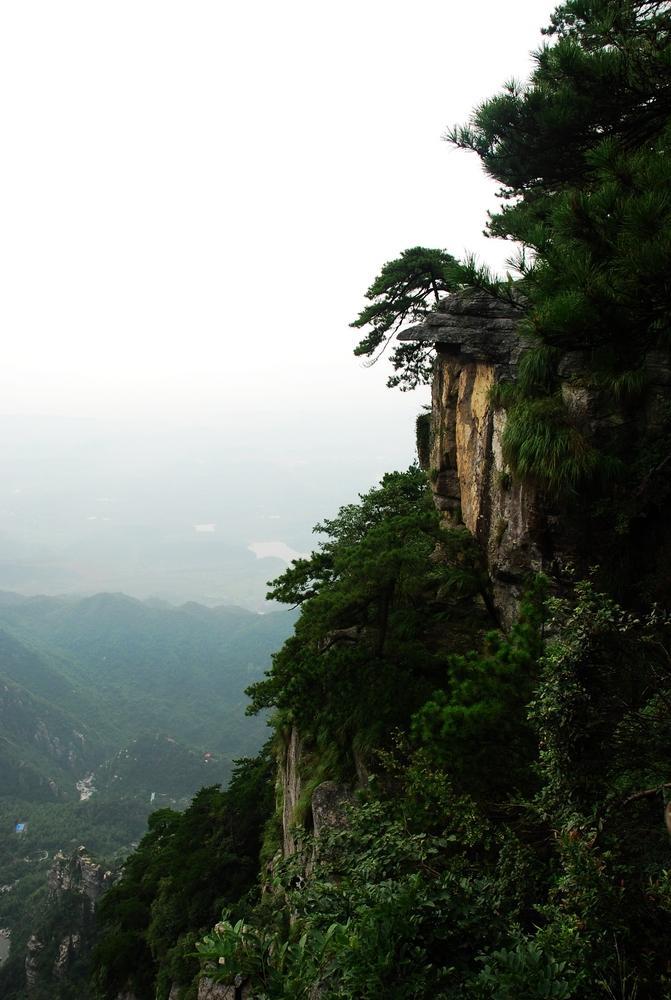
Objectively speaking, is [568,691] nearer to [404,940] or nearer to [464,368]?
[404,940]

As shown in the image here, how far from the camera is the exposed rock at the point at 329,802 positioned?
7.51 m

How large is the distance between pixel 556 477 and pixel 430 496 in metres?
5.63

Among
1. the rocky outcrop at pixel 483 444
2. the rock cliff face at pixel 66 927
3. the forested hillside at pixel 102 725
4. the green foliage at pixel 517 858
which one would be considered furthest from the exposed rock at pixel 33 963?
the green foliage at pixel 517 858

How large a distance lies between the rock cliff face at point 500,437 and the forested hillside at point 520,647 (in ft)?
0.13

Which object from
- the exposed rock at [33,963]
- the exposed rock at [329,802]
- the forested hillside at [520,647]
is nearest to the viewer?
the forested hillside at [520,647]

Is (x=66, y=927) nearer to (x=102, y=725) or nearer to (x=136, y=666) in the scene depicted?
(x=102, y=725)

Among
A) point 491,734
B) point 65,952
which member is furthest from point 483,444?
point 65,952

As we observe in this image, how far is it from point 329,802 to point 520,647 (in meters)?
4.23

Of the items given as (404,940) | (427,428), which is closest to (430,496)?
(427,428)

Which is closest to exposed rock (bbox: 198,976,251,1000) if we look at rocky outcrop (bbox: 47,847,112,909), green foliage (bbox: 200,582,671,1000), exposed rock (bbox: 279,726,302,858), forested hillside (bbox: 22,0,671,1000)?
forested hillside (bbox: 22,0,671,1000)

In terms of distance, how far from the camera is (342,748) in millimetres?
8578

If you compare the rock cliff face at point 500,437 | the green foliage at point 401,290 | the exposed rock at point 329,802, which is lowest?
the exposed rock at point 329,802

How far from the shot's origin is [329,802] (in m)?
7.85

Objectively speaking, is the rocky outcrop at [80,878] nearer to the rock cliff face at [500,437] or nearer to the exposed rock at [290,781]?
the exposed rock at [290,781]
